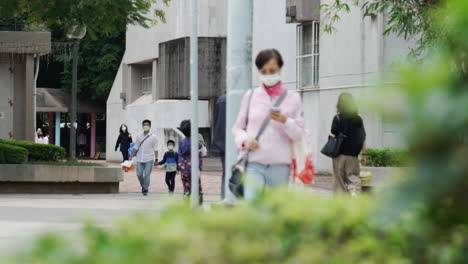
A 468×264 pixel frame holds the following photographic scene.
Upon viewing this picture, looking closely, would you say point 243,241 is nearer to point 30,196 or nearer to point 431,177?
point 431,177

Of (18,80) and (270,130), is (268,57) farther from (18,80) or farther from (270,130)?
(18,80)

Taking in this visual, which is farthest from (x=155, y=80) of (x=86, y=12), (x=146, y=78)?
(x=86, y=12)

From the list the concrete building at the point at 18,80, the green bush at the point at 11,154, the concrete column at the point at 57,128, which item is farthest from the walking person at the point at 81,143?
the green bush at the point at 11,154

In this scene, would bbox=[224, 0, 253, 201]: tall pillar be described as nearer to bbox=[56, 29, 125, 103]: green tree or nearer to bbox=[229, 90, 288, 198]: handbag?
bbox=[229, 90, 288, 198]: handbag

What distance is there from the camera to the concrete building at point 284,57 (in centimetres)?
2866

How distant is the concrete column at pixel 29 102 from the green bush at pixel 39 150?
490 centimetres

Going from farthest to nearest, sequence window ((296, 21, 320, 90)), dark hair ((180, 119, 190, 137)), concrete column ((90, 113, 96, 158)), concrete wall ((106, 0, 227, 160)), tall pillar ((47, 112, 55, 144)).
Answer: tall pillar ((47, 112, 55, 144)) < concrete column ((90, 113, 96, 158)) < concrete wall ((106, 0, 227, 160)) < window ((296, 21, 320, 90)) < dark hair ((180, 119, 190, 137))

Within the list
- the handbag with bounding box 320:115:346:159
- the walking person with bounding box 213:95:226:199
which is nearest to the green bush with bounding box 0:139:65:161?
the handbag with bounding box 320:115:346:159

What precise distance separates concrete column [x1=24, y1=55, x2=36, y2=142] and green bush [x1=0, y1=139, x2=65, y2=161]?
4.90 meters

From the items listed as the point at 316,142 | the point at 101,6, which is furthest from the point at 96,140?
the point at 101,6

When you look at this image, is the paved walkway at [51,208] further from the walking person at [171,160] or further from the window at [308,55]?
the window at [308,55]

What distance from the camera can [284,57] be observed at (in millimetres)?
33406

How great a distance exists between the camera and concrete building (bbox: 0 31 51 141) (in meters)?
24.4

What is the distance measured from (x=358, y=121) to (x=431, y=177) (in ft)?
36.4
